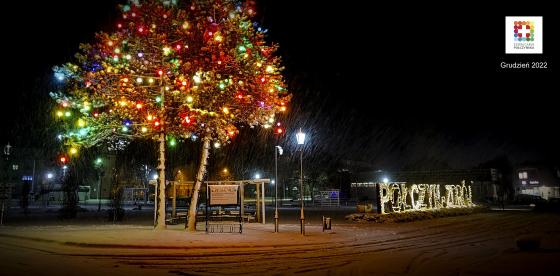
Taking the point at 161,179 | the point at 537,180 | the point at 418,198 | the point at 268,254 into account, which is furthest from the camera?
the point at 537,180

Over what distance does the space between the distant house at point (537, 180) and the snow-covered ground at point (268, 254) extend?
8146cm

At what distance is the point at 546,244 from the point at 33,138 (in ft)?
175

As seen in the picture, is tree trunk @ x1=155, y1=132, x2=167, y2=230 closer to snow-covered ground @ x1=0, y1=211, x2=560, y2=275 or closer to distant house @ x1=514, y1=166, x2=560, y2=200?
snow-covered ground @ x1=0, y1=211, x2=560, y2=275

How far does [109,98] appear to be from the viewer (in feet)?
60.6

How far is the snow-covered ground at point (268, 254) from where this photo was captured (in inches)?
417

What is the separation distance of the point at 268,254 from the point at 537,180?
95027mm

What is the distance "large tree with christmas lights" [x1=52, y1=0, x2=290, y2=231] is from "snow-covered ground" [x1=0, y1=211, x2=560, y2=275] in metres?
4.85

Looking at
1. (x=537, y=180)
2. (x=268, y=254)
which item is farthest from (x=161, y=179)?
(x=537, y=180)

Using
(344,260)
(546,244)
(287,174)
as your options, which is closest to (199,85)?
(344,260)

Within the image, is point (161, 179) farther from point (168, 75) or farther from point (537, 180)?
point (537, 180)

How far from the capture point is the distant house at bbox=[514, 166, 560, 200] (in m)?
87.4

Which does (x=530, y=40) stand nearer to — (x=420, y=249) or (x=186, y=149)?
(x=420, y=249)

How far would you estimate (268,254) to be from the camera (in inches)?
528

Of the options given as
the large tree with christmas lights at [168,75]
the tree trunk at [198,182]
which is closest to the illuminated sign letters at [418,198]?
the tree trunk at [198,182]
